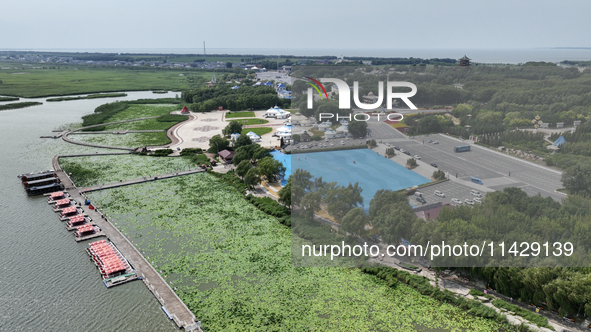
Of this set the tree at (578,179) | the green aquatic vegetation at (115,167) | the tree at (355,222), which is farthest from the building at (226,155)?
the tree at (578,179)

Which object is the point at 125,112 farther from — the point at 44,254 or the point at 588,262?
the point at 588,262

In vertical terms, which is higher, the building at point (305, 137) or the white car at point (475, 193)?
the building at point (305, 137)

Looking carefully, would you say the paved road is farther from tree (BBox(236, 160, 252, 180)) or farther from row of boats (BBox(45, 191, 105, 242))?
row of boats (BBox(45, 191, 105, 242))

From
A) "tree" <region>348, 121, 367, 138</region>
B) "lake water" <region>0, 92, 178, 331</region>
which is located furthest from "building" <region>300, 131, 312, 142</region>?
"lake water" <region>0, 92, 178, 331</region>

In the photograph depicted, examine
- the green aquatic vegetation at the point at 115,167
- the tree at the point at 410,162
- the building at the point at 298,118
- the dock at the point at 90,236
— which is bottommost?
the dock at the point at 90,236

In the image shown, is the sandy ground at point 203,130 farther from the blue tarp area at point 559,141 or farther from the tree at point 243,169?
the blue tarp area at point 559,141

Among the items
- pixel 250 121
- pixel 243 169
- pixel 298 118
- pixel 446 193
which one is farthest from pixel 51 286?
pixel 250 121

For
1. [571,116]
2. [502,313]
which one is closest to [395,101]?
[502,313]
